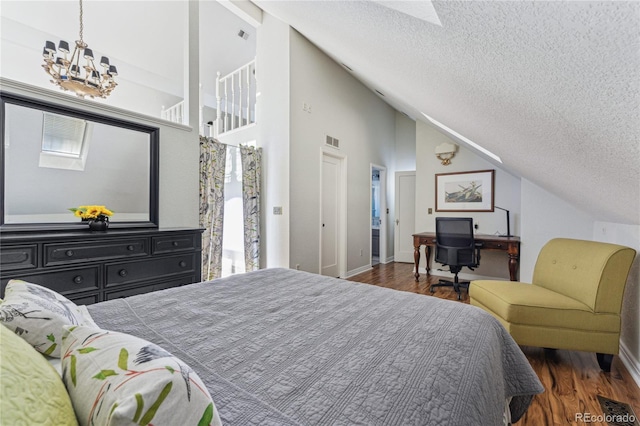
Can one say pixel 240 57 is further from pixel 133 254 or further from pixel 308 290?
pixel 308 290

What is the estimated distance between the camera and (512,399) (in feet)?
Result: 4.16

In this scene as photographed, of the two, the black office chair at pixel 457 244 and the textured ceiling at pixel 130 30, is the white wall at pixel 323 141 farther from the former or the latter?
the black office chair at pixel 457 244

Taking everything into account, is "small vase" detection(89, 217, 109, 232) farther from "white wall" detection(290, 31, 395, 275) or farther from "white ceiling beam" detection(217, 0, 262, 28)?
"white ceiling beam" detection(217, 0, 262, 28)

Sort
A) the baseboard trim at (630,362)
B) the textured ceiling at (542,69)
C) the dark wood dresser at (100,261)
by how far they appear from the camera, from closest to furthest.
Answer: the textured ceiling at (542,69) < the dark wood dresser at (100,261) < the baseboard trim at (630,362)

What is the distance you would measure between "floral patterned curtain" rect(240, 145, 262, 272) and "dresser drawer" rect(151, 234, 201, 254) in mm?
1148

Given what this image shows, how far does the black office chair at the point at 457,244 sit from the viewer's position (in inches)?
147

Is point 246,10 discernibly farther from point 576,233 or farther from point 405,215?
point 576,233

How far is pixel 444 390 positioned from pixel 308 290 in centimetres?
95

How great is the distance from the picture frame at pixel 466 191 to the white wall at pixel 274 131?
2946 millimetres

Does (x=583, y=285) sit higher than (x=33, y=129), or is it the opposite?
(x=33, y=129)

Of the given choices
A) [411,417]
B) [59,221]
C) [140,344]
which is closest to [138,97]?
[59,221]

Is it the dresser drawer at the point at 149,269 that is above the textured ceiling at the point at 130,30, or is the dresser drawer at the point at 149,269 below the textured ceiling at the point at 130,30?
below

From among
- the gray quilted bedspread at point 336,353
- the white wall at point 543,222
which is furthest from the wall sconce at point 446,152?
the gray quilted bedspread at point 336,353

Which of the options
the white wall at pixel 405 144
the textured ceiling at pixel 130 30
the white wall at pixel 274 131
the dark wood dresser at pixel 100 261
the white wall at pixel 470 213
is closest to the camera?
the dark wood dresser at pixel 100 261
